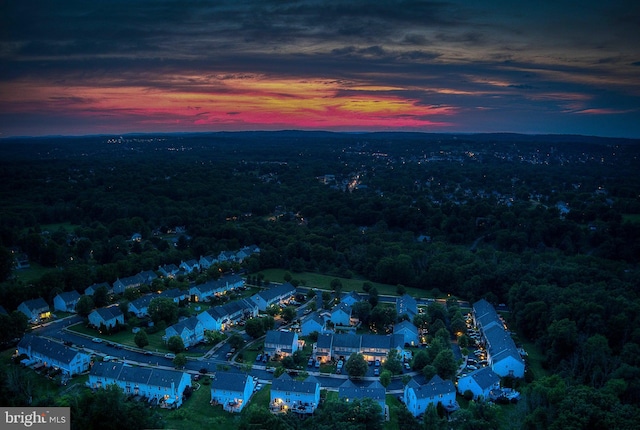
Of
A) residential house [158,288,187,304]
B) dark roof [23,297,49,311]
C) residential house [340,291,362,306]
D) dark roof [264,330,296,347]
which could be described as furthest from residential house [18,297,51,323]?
residential house [340,291,362,306]

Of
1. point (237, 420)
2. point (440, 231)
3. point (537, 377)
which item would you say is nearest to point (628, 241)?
point (440, 231)

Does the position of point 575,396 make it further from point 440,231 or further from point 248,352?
point 440,231

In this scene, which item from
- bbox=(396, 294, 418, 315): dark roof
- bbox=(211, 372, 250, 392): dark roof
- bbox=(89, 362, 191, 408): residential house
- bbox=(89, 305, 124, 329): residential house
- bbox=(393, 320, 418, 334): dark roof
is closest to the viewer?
bbox=(211, 372, 250, 392): dark roof

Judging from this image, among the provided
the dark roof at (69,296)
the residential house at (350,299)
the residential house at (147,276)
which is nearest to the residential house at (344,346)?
the residential house at (350,299)

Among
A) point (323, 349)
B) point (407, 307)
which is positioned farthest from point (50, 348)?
point (407, 307)

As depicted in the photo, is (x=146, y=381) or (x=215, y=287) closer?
(x=146, y=381)

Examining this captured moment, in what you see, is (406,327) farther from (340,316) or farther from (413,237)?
(413,237)

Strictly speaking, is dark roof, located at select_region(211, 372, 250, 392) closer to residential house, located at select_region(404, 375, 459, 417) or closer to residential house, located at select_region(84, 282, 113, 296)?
residential house, located at select_region(404, 375, 459, 417)
